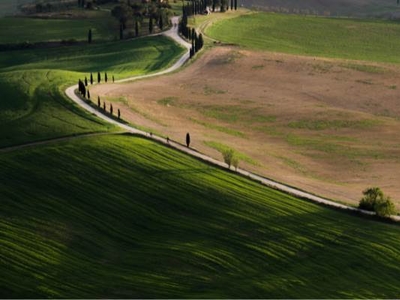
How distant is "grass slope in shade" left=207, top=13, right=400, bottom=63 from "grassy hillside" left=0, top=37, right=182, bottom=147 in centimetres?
1580

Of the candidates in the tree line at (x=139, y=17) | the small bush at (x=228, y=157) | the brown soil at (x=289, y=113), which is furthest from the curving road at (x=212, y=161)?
the tree line at (x=139, y=17)

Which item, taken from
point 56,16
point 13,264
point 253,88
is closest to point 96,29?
point 56,16

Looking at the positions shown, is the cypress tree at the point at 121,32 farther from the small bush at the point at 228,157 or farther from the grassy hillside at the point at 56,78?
the small bush at the point at 228,157

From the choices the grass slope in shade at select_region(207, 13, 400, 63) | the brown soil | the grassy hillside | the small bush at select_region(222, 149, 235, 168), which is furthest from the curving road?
the grass slope in shade at select_region(207, 13, 400, 63)

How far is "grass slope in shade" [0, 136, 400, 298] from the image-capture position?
4784 cm

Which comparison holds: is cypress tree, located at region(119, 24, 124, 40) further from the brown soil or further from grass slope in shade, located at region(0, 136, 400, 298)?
Answer: grass slope in shade, located at region(0, 136, 400, 298)

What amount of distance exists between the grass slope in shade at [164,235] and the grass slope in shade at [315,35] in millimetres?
74396

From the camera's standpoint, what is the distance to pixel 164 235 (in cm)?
5381

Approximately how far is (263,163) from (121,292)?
26.1 meters

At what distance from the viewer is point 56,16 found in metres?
163

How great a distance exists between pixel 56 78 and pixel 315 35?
70288 mm

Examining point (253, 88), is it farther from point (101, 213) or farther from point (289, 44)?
point (101, 213)

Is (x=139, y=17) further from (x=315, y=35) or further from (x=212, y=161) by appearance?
(x=212, y=161)

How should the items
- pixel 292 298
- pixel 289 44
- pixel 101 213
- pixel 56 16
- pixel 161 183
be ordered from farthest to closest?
pixel 56 16 < pixel 289 44 < pixel 161 183 < pixel 101 213 < pixel 292 298
